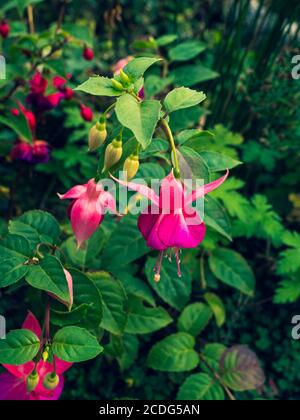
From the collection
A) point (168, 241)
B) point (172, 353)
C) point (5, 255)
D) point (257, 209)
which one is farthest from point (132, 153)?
point (257, 209)

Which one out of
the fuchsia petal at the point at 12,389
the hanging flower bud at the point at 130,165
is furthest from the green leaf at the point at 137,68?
the fuchsia petal at the point at 12,389

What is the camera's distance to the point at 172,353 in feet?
3.41

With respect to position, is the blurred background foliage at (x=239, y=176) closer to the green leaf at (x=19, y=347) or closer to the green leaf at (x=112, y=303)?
the green leaf at (x=112, y=303)

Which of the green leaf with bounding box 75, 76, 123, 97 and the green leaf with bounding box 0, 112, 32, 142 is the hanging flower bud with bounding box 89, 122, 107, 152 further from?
the green leaf with bounding box 0, 112, 32, 142

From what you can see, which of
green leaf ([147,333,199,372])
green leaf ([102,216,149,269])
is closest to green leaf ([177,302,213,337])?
green leaf ([147,333,199,372])

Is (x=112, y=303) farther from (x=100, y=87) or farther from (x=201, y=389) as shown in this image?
(x=100, y=87)

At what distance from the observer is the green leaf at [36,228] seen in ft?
2.80

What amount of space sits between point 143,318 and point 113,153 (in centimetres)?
46

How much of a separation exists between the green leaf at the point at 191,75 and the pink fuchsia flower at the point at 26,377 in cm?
67

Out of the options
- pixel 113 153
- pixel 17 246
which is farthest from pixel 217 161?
pixel 17 246

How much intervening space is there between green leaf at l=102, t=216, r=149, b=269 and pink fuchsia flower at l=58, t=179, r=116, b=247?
25 centimetres

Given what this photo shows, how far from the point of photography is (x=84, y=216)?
2.39 ft

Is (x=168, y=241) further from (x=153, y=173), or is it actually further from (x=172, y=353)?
(x=172, y=353)

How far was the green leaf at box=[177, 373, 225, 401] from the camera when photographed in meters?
0.99
